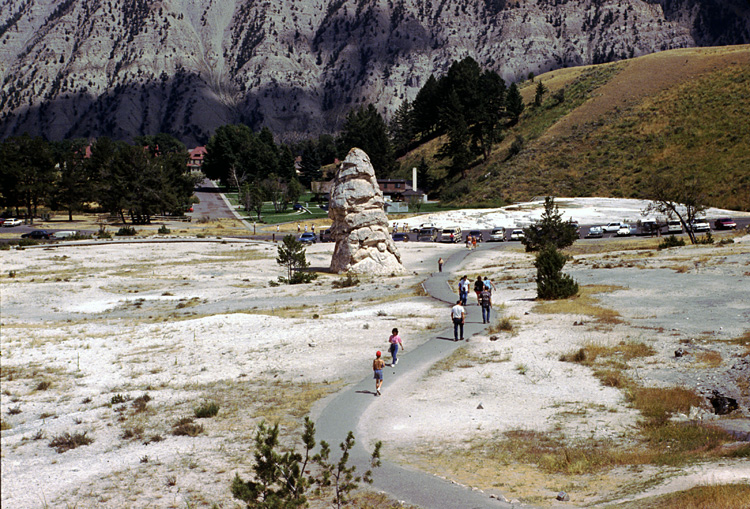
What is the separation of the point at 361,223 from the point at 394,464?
3365 centimetres

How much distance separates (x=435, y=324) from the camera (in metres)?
28.8

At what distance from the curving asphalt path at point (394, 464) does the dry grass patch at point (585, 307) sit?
14.9ft

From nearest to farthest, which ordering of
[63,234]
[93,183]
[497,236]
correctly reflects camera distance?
1. [497,236]
2. [63,234]
3. [93,183]

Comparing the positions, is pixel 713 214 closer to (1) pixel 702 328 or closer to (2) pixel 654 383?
(1) pixel 702 328

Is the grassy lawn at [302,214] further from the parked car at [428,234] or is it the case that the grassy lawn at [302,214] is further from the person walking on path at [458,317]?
the person walking on path at [458,317]

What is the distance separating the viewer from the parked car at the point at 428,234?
7994cm

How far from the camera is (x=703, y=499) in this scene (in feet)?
30.9

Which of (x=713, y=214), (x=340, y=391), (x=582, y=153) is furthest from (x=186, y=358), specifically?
(x=582, y=153)

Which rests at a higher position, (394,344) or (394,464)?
(394,344)

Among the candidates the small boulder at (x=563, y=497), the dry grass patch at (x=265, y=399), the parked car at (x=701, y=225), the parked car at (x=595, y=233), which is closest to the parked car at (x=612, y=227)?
the parked car at (x=595, y=233)

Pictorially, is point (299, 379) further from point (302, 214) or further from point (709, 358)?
point (302, 214)

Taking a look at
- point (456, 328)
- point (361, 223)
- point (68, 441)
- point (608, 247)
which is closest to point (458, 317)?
point (456, 328)

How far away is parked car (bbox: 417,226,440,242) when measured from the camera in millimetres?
79938

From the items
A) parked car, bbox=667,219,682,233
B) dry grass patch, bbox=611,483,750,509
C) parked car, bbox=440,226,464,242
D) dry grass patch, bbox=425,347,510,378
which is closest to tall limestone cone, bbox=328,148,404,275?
dry grass patch, bbox=425,347,510,378
